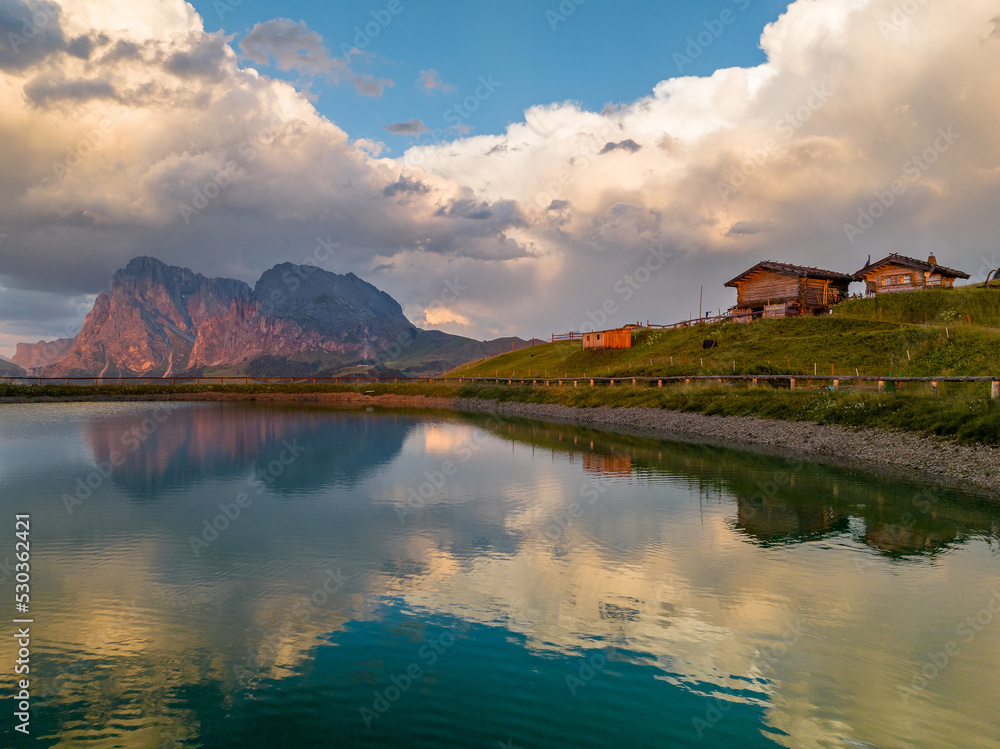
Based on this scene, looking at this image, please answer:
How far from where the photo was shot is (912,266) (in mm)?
84500

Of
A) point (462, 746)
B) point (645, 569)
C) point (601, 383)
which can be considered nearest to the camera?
point (462, 746)

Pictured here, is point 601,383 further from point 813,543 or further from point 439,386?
point 813,543

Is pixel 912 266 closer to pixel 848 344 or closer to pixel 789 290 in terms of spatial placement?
pixel 789 290

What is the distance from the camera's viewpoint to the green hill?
2062 inches

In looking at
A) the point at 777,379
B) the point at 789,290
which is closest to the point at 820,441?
the point at 777,379

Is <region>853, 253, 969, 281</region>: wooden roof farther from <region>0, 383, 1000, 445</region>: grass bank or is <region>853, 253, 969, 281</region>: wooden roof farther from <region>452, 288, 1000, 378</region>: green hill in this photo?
<region>0, 383, 1000, 445</region>: grass bank

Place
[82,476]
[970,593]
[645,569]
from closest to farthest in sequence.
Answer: [970,593] → [645,569] → [82,476]

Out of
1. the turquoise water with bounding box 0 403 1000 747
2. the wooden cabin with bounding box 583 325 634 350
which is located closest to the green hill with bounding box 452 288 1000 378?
the wooden cabin with bounding box 583 325 634 350

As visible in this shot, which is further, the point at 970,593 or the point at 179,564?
the point at 179,564

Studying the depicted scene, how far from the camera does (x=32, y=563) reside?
690 inches

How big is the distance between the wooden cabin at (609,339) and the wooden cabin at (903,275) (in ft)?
120

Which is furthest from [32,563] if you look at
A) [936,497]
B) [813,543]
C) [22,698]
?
[936,497]

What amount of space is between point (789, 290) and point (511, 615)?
288 feet

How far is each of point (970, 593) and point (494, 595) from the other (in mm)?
12095
